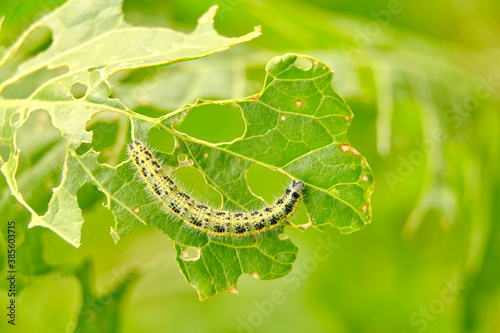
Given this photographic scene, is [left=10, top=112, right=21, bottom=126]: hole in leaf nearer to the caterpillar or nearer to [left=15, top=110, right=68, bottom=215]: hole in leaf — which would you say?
[left=15, top=110, right=68, bottom=215]: hole in leaf

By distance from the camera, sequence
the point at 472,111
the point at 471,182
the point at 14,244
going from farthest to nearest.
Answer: the point at 472,111 → the point at 471,182 → the point at 14,244

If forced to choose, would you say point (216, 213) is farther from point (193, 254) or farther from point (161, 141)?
point (161, 141)

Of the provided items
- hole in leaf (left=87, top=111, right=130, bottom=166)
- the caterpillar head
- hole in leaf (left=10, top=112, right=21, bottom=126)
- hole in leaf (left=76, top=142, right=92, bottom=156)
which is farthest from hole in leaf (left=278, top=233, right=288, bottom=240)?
hole in leaf (left=10, top=112, right=21, bottom=126)

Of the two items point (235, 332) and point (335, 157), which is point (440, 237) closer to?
point (235, 332)

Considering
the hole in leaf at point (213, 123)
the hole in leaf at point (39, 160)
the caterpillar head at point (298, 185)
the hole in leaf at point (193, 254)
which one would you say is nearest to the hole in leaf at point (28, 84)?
the hole in leaf at point (39, 160)

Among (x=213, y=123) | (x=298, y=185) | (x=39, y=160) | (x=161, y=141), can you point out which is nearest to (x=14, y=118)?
(x=39, y=160)

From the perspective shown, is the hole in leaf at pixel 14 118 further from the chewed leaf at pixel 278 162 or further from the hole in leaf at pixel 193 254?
the hole in leaf at pixel 193 254

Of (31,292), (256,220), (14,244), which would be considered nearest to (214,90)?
(256,220)

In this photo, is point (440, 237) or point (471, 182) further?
point (440, 237)
